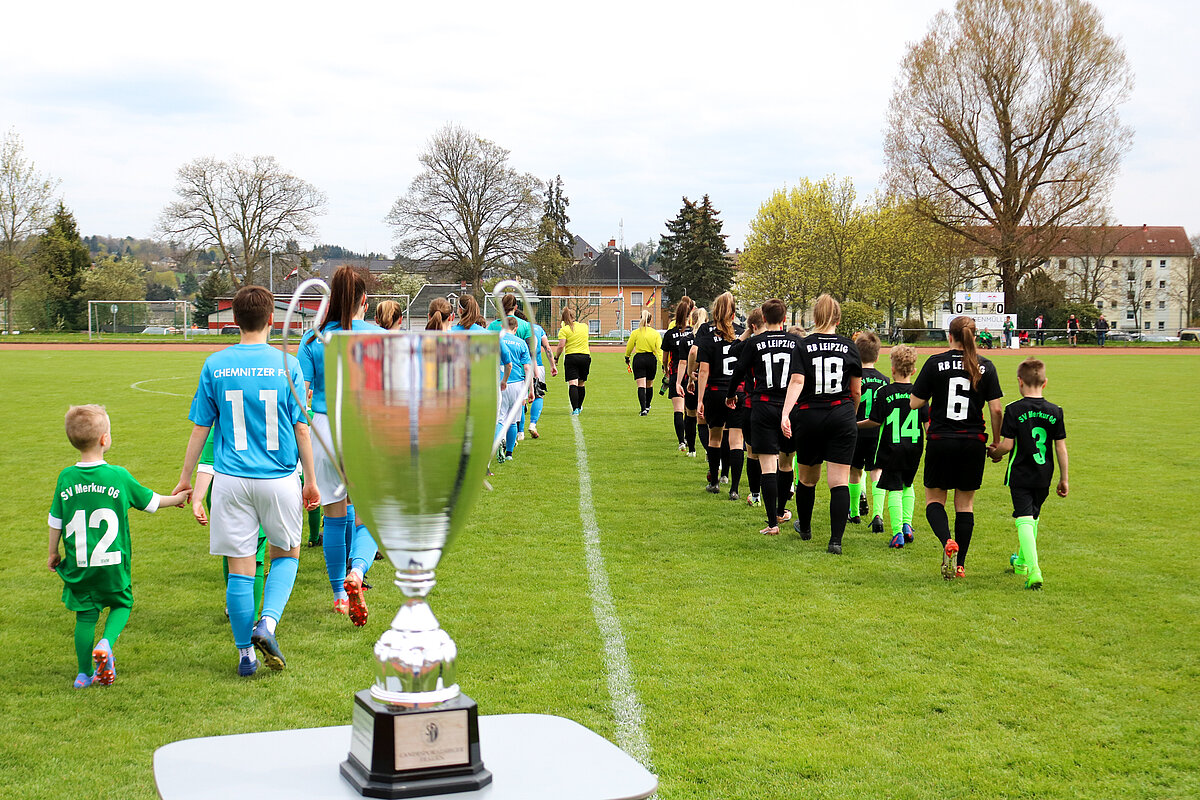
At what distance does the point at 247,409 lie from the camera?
467 centimetres

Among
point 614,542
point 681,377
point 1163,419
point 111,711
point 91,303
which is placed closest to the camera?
point 111,711

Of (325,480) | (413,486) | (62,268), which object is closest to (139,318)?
(62,268)

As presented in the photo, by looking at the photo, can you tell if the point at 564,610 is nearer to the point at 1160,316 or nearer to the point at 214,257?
the point at 214,257

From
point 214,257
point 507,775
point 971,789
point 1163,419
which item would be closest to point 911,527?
point 971,789

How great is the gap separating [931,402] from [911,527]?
6.20ft

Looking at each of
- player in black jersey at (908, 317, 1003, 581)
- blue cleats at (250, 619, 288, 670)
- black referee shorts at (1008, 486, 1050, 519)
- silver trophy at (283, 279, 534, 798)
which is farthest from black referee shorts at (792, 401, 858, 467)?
silver trophy at (283, 279, 534, 798)

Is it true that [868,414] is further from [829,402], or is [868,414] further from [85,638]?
[85,638]

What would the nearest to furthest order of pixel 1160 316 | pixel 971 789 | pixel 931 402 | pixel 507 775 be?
pixel 507 775 < pixel 971 789 < pixel 931 402 < pixel 1160 316

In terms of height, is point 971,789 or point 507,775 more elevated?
point 507,775

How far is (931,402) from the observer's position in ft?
23.3

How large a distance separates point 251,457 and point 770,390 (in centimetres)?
461

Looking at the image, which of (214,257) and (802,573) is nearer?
(802,573)

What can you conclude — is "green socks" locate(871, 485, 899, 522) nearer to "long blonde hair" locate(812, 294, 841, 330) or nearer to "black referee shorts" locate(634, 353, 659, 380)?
"long blonde hair" locate(812, 294, 841, 330)

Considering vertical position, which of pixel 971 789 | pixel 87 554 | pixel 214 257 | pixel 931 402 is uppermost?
pixel 214 257
